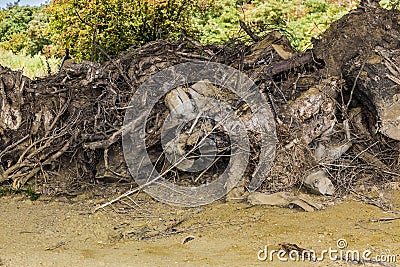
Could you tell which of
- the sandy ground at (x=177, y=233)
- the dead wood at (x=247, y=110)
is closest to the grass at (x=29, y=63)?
the dead wood at (x=247, y=110)

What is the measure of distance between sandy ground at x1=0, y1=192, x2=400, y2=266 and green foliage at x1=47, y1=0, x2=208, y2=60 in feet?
18.2

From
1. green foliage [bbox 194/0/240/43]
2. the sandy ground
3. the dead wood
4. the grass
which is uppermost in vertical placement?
green foliage [bbox 194/0/240/43]

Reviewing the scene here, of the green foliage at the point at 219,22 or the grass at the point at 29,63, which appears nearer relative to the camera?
the grass at the point at 29,63

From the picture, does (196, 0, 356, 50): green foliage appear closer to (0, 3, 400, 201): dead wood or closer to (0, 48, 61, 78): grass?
(0, 48, 61, 78): grass

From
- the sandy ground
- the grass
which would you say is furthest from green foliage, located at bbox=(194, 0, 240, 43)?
the sandy ground

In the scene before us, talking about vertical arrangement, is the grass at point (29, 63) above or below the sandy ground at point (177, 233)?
above

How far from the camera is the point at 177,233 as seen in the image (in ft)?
15.9

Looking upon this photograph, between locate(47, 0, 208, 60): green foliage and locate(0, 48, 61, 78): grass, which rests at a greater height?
locate(47, 0, 208, 60): green foliage

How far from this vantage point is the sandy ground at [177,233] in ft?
13.8

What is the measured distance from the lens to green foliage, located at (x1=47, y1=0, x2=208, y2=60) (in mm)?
10656

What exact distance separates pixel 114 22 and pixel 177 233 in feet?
22.0

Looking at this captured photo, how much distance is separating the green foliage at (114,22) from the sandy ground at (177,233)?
5.55m

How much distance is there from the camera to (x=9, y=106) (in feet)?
21.2

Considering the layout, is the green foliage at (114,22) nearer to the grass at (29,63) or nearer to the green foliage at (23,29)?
the grass at (29,63)
